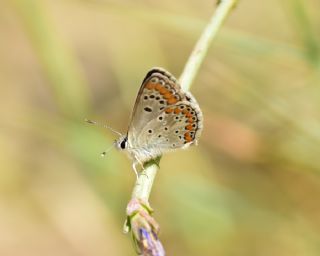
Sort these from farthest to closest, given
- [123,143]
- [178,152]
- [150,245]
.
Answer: [178,152], [123,143], [150,245]

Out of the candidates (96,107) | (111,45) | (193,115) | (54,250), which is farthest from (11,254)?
(193,115)

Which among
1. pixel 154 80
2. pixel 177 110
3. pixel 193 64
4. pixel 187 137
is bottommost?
pixel 187 137

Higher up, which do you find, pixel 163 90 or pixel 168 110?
pixel 163 90

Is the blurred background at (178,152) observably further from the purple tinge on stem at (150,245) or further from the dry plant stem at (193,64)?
the purple tinge on stem at (150,245)

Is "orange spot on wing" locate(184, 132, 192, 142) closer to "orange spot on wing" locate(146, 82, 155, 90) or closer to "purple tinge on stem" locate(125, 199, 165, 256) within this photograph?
"orange spot on wing" locate(146, 82, 155, 90)

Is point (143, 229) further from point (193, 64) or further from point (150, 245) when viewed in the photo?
point (193, 64)

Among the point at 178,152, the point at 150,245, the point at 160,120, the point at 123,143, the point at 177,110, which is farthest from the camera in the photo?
the point at 178,152

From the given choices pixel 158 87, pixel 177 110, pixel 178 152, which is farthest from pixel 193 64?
pixel 178 152

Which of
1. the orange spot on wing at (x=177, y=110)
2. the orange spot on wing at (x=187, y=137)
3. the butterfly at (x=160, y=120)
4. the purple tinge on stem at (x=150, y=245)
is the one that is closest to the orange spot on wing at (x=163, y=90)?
the butterfly at (x=160, y=120)
